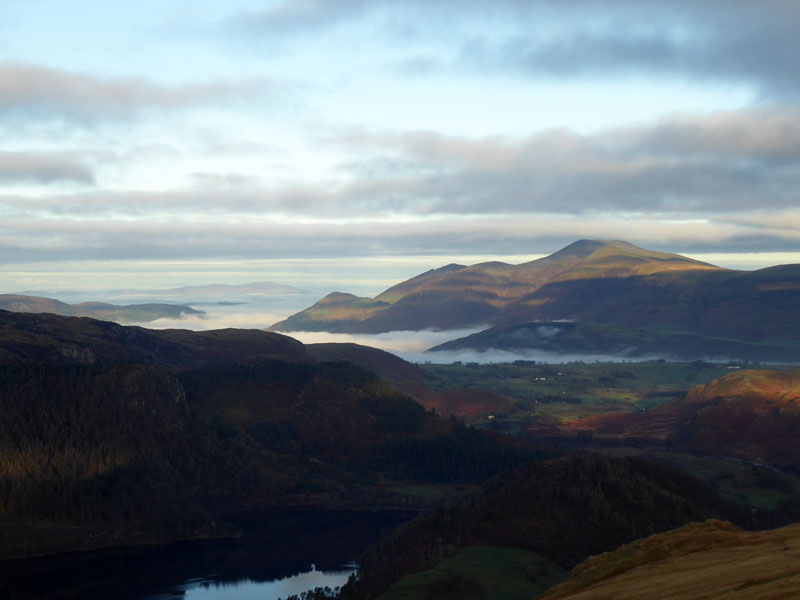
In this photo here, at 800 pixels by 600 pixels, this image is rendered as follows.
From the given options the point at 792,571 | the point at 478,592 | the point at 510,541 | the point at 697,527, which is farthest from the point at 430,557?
the point at 792,571

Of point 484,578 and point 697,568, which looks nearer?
point 697,568

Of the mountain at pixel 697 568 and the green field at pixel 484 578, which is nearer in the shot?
the mountain at pixel 697 568

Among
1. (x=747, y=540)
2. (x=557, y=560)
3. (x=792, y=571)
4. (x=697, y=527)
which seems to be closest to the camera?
(x=792, y=571)

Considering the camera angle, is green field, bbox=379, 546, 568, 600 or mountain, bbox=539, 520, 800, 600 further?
green field, bbox=379, 546, 568, 600

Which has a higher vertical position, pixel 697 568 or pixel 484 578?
pixel 697 568

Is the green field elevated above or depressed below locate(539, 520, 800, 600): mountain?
below

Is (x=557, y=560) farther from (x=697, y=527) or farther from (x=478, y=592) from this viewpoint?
(x=697, y=527)

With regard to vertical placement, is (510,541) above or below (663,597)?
below

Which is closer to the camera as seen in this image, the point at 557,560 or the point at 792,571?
the point at 792,571
